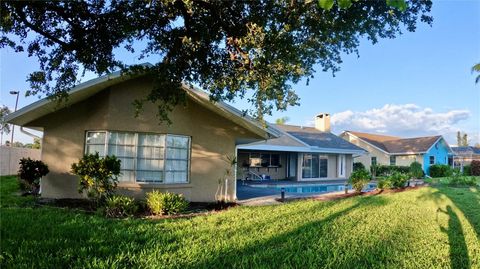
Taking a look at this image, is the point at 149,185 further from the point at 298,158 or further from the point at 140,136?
the point at 298,158

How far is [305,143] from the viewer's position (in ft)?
95.5

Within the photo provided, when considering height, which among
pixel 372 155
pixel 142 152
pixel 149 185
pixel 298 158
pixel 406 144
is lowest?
pixel 149 185

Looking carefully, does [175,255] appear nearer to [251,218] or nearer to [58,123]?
[251,218]

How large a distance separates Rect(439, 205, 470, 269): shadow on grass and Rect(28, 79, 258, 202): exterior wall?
7.68m

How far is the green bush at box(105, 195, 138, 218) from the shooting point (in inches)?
417

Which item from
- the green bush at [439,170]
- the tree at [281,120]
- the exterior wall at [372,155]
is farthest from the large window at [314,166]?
the tree at [281,120]

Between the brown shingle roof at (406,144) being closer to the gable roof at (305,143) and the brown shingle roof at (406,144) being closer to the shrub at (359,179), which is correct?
the gable roof at (305,143)

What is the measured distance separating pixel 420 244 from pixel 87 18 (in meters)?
8.88

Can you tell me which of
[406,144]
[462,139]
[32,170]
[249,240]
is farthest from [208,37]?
[462,139]

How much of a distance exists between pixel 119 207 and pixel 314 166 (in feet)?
75.0

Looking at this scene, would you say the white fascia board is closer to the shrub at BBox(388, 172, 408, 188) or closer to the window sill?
the shrub at BBox(388, 172, 408, 188)

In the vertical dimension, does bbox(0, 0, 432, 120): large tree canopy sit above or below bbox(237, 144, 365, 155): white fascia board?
above

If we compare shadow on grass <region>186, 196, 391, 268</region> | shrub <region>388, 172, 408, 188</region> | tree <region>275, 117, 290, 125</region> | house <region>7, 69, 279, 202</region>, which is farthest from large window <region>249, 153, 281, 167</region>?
tree <region>275, 117, 290, 125</region>

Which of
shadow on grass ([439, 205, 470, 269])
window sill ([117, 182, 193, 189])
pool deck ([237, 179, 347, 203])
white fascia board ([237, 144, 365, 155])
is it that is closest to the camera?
shadow on grass ([439, 205, 470, 269])
